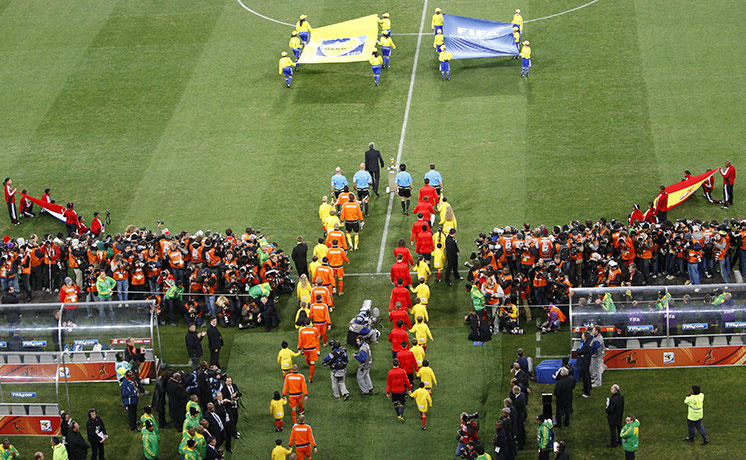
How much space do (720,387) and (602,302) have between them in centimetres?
335

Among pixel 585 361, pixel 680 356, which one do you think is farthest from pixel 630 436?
pixel 680 356

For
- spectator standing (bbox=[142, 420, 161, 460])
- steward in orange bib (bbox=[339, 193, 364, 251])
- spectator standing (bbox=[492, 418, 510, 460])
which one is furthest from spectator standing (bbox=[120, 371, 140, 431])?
steward in orange bib (bbox=[339, 193, 364, 251])

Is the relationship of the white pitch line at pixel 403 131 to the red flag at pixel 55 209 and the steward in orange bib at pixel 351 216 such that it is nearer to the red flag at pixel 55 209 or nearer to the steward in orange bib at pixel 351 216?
the steward in orange bib at pixel 351 216

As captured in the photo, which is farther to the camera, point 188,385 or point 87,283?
point 87,283

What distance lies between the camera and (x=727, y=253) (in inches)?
1226

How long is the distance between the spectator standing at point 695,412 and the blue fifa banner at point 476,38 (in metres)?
19.7

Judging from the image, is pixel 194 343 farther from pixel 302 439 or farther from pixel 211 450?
pixel 302 439

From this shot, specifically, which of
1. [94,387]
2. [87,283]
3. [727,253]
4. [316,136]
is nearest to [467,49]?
[316,136]

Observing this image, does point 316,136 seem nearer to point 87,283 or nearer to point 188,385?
point 87,283

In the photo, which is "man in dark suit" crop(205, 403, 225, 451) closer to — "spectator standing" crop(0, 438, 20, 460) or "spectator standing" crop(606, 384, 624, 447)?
Answer: "spectator standing" crop(0, 438, 20, 460)

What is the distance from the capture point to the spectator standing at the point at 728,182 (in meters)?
34.5

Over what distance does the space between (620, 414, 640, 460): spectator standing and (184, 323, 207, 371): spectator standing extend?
1017 cm

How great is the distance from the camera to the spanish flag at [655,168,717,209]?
34.2 metres

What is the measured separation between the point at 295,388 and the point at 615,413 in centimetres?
713
